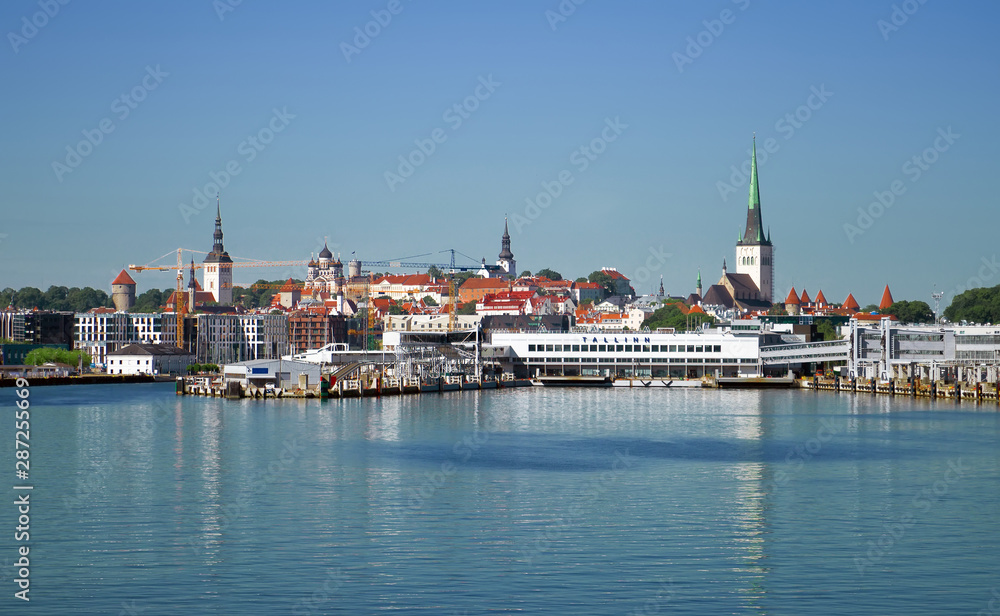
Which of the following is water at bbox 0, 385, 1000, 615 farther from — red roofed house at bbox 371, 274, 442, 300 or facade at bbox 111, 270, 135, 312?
red roofed house at bbox 371, 274, 442, 300

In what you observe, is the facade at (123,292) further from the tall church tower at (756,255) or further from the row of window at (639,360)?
the row of window at (639,360)

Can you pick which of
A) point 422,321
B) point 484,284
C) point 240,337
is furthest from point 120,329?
point 484,284

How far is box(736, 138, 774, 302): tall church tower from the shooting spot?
14825cm

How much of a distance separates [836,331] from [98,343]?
57.5 metres

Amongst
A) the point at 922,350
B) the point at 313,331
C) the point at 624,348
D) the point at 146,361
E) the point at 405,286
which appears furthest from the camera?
the point at 405,286

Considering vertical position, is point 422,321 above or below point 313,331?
above

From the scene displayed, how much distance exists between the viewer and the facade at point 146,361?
8056 cm

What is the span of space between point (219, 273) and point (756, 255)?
63924 millimetres

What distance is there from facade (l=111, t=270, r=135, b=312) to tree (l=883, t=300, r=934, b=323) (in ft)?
260

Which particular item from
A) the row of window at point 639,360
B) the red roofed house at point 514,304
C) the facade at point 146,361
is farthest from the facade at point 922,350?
the red roofed house at point 514,304

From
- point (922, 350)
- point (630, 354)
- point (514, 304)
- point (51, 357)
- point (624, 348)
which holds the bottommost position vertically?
point (51, 357)

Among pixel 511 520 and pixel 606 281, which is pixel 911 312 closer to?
pixel 606 281

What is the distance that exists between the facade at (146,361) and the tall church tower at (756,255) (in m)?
80.6

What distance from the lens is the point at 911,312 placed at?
109m
